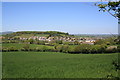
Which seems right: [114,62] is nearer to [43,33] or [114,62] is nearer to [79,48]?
[79,48]

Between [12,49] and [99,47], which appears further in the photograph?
[12,49]

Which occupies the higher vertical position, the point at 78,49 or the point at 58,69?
the point at 78,49

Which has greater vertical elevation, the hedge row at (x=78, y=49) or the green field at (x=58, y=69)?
the hedge row at (x=78, y=49)

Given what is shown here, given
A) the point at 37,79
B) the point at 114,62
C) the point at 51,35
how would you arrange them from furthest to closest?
the point at 51,35
the point at 37,79
the point at 114,62

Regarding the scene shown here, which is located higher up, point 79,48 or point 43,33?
point 43,33

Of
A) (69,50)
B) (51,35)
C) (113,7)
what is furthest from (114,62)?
(51,35)

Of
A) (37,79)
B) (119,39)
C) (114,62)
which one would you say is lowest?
(37,79)

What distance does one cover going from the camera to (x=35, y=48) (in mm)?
21438

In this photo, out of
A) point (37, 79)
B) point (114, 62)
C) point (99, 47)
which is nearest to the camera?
point (114, 62)

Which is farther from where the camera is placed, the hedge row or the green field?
the hedge row

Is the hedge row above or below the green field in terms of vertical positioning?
above

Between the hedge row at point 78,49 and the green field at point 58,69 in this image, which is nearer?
the green field at point 58,69

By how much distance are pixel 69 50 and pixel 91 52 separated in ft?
9.79

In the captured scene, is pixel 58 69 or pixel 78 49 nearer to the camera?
pixel 58 69
